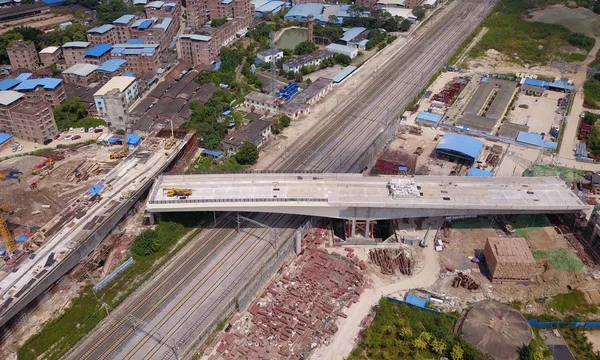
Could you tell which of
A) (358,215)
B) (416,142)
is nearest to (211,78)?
(416,142)

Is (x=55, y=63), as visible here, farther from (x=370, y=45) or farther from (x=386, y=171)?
(x=386, y=171)

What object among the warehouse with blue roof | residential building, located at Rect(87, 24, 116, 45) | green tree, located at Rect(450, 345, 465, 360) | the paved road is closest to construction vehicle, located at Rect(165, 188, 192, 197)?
the paved road

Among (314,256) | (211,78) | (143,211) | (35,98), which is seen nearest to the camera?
(314,256)

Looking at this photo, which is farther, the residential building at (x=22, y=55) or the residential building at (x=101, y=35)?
the residential building at (x=101, y=35)

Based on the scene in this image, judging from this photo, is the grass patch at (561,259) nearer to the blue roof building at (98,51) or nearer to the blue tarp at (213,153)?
the blue tarp at (213,153)

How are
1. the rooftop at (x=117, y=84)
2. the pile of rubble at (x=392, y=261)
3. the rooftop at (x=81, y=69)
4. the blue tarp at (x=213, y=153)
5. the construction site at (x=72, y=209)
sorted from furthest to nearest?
1. the rooftop at (x=81, y=69)
2. the rooftop at (x=117, y=84)
3. the blue tarp at (x=213, y=153)
4. the pile of rubble at (x=392, y=261)
5. the construction site at (x=72, y=209)

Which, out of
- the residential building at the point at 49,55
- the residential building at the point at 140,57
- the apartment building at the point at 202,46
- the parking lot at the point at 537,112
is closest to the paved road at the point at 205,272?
the parking lot at the point at 537,112

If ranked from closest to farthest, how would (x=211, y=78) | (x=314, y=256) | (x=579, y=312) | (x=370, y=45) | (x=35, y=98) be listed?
(x=579, y=312) < (x=314, y=256) < (x=35, y=98) < (x=211, y=78) < (x=370, y=45)
